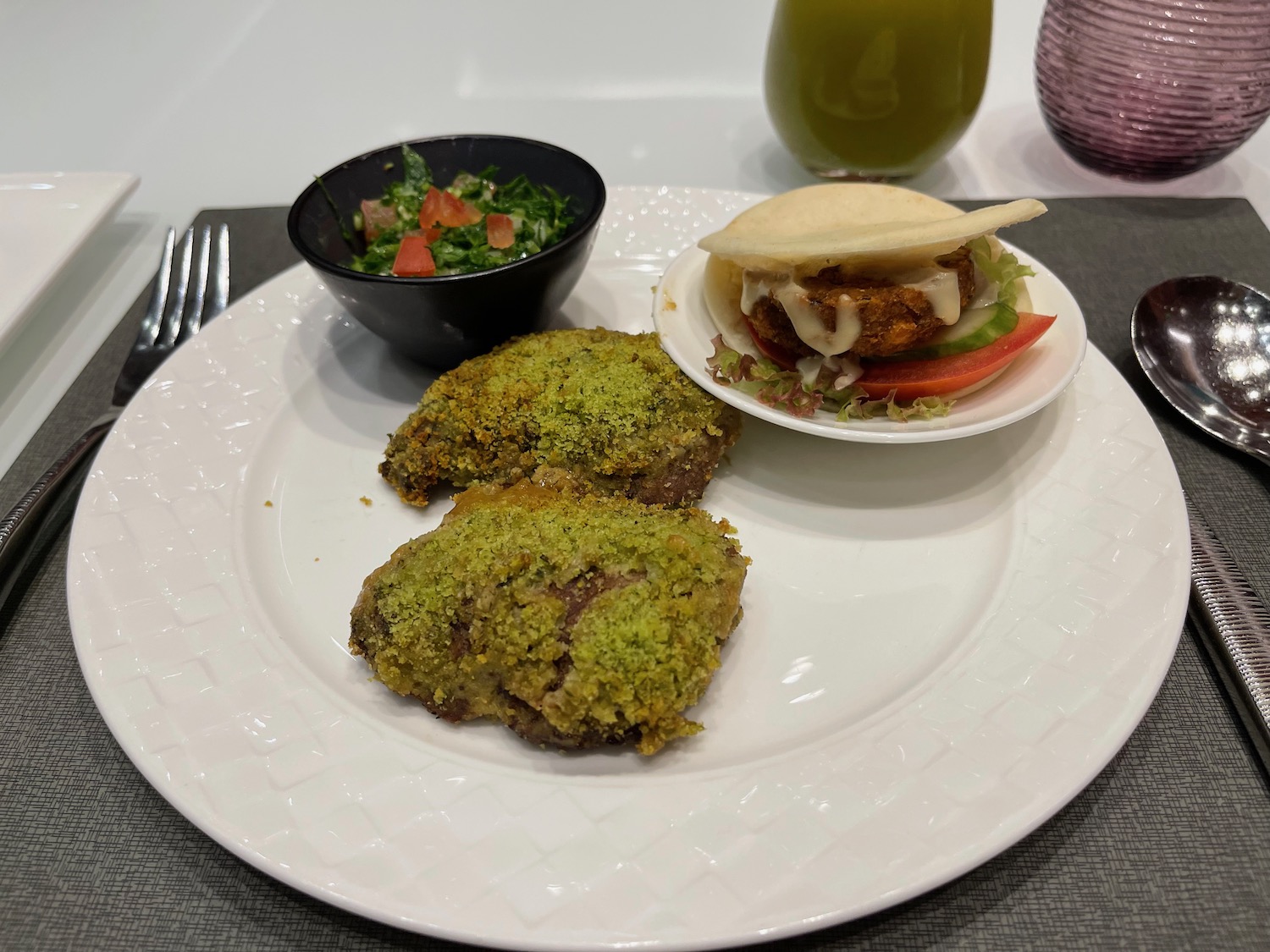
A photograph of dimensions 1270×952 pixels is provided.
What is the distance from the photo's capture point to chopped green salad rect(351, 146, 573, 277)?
286 centimetres

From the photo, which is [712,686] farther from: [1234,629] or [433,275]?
[433,275]

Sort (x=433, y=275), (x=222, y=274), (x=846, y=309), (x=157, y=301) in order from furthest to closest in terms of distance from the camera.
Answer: (x=222, y=274)
(x=157, y=301)
(x=433, y=275)
(x=846, y=309)

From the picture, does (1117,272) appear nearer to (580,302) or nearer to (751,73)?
(580,302)

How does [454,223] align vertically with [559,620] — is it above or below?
above

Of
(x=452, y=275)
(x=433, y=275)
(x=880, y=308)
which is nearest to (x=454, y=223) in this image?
(x=433, y=275)

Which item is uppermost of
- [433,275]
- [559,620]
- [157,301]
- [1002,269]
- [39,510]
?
[1002,269]

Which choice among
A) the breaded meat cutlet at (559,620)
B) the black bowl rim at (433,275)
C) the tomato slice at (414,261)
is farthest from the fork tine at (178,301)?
the breaded meat cutlet at (559,620)

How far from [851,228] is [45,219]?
3.46m

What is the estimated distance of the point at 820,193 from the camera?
9.15ft

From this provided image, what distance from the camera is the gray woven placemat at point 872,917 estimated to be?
5.70 ft

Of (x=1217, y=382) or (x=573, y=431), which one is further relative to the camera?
(x=1217, y=382)

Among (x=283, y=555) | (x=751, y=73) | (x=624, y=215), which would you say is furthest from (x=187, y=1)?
(x=283, y=555)

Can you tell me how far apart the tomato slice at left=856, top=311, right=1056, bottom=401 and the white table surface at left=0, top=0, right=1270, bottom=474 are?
1864 millimetres

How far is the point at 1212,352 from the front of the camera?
3.02 metres
